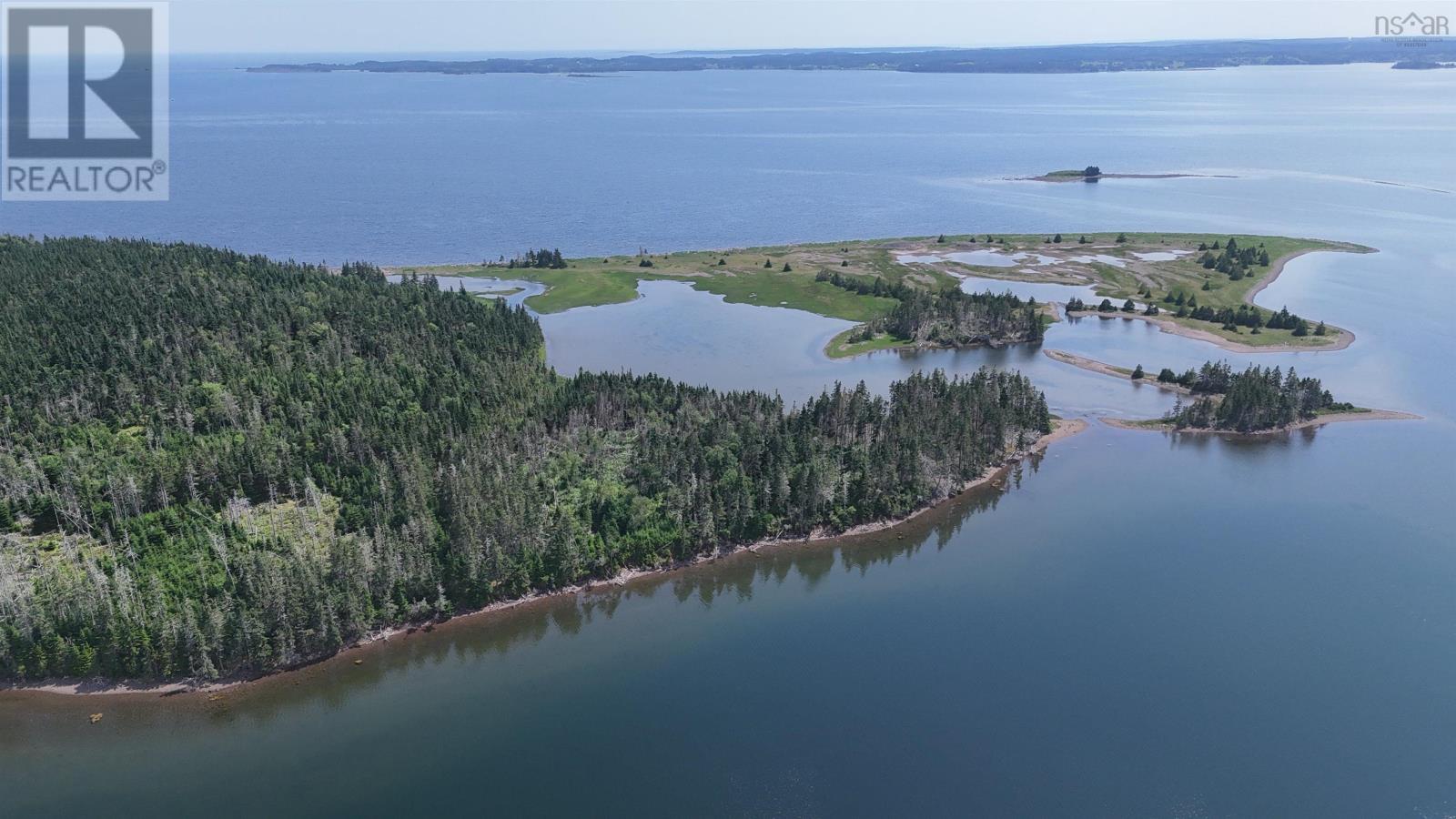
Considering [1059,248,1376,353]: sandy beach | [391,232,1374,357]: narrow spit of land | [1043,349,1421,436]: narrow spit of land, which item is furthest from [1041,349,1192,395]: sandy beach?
[1059,248,1376,353]: sandy beach

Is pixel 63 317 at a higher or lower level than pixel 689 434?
higher

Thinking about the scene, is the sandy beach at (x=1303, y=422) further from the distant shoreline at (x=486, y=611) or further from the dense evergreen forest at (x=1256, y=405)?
the distant shoreline at (x=486, y=611)

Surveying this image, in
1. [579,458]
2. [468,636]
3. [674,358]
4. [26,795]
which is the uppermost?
[674,358]

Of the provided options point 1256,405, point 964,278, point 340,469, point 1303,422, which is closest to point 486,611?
point 340,469

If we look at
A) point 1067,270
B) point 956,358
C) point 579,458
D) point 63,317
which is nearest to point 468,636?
point 579,458

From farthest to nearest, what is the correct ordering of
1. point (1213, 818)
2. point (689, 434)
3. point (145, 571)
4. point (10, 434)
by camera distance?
point (689, 434)
point (10, 434)
point (145, 571)
point (1213, 818)

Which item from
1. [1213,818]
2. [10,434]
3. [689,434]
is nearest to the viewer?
[1213,818]

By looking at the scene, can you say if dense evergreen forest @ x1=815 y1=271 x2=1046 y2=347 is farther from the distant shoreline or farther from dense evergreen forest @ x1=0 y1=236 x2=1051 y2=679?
the distant shoreline

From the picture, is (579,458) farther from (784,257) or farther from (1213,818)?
(784,257)
